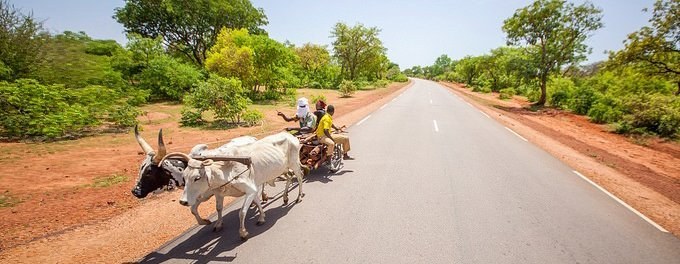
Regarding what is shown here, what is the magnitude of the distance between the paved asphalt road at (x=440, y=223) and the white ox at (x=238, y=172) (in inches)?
23.4

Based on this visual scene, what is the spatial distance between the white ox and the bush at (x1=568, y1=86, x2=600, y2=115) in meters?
26.4

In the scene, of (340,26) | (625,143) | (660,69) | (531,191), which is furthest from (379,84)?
(531,191)

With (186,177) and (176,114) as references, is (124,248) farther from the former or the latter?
(176,114)

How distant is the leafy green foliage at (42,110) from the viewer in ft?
36.5

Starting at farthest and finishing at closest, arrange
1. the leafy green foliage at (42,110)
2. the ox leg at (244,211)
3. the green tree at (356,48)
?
the green tree at (356,48) → the leafy green foliage at (42,110) → the ox leg at (244,211)

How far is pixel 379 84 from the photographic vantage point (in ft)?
191

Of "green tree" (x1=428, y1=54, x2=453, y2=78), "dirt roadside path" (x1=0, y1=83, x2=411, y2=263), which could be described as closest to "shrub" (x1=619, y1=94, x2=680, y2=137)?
"dirt roadside path" (x1=0, y1=83, x2=411, y2=263)

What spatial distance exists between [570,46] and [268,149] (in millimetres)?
31126

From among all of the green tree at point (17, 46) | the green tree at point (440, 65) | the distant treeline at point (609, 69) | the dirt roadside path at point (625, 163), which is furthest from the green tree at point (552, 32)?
the green tree at point (440, 65)

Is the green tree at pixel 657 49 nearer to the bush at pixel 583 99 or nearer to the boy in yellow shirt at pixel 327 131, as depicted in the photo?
the bush at pixel 583 99

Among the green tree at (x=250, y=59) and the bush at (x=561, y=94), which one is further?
the bush at (x=561, y=94)

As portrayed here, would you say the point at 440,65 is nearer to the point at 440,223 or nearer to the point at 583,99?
the point at 583,99

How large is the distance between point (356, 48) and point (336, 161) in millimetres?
45586

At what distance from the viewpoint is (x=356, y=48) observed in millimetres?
50750
